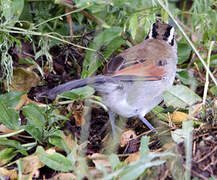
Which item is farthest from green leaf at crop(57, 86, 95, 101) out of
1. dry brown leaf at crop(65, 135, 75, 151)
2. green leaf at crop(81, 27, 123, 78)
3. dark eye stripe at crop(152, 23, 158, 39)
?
dark eye stripe at crop(152, 23, 158, 39)

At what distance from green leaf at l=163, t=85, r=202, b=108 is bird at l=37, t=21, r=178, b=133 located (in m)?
0.28

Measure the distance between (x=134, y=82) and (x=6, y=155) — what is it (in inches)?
50.6

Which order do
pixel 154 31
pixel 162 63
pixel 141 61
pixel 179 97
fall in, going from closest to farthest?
pixel 179 97
pixel 141 61
pixel 162 63
pixel 154 31

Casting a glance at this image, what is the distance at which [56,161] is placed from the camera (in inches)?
114

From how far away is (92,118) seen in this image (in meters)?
4.01

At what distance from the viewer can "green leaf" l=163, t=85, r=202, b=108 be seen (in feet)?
11.3

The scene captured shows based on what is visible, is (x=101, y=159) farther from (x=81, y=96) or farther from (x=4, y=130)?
(x=4, y=130)

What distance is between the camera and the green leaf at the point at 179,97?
3.45 meters

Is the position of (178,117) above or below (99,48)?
below

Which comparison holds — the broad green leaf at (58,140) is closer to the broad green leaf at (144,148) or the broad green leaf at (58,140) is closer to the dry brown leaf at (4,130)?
the dry brown leaf at (4,130)

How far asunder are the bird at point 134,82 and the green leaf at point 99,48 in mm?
242

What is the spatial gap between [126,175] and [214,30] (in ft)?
7.34

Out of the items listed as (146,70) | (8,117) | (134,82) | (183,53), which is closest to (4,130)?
(8,117)

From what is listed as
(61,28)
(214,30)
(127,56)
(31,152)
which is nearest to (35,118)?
(31,152)
